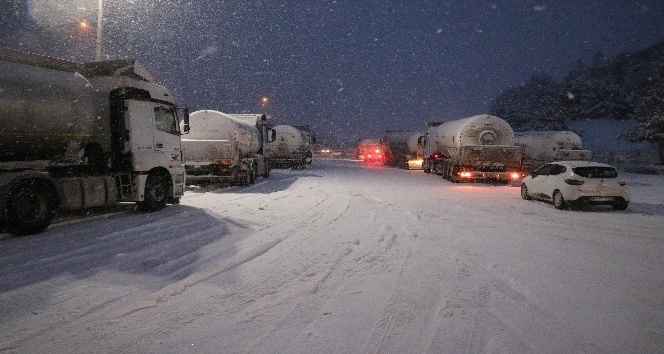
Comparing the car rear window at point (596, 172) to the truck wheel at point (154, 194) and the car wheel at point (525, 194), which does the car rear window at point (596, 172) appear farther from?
the truck wheel at point (154, 194)

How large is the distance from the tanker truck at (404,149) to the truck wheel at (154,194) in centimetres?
2730

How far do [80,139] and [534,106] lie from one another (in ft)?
223

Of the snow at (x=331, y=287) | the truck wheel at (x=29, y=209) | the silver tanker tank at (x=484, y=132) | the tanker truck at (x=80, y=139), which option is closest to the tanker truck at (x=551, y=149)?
the silver tanker tank at (x=484, y=132)

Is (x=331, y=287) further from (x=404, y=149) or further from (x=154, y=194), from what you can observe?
(x=404, y=149)

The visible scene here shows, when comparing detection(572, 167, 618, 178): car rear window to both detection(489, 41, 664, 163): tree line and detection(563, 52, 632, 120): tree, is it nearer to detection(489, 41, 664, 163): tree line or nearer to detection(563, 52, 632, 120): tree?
detection(489, 41, 664, 163): tree line

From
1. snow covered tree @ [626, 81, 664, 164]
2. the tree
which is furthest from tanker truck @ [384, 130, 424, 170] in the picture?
the tree

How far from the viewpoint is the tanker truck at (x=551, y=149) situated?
31.9 m

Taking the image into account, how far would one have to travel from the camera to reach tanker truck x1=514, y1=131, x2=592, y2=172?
1256 inches

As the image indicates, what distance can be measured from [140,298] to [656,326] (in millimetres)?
5401

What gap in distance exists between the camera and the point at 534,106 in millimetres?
66625

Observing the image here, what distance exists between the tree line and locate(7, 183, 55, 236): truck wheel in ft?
208

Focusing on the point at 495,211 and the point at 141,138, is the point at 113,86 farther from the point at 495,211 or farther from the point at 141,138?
the point at 495,211

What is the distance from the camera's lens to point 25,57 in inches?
351

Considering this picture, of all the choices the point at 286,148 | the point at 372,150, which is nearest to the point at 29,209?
the point at 286,148
